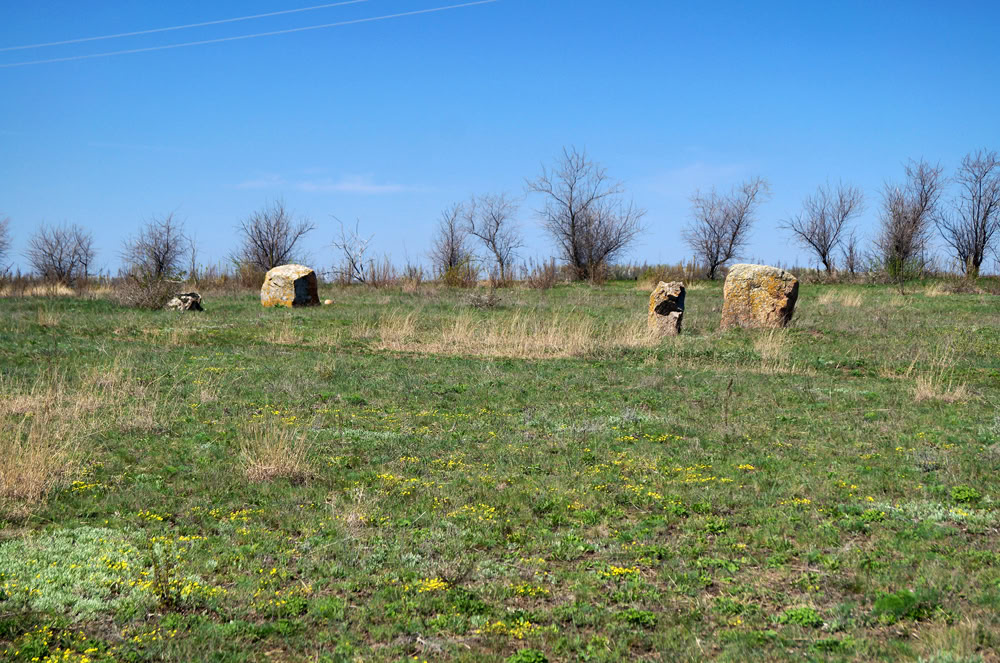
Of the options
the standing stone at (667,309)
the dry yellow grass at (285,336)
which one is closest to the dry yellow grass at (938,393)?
the standing stone at (667,309)

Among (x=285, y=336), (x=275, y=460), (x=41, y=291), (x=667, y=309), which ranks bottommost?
(x=275, y=460)

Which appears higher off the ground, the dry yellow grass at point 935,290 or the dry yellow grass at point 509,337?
the dry yellow grass at point 935,290

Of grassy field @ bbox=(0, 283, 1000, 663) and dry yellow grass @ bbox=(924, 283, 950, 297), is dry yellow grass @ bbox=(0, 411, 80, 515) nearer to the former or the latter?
grassy field @ bbox=(0, 283, 1000, 663)

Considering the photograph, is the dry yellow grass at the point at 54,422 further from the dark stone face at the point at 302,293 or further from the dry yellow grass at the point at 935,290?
the dry yellow grass at the point at 935,290

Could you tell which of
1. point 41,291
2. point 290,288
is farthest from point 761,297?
point 41,291

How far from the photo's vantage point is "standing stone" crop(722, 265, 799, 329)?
65.5 ft

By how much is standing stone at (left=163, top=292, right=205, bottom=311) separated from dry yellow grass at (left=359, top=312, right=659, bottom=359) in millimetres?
7134

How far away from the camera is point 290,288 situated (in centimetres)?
2633

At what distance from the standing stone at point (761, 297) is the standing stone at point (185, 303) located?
15.9m

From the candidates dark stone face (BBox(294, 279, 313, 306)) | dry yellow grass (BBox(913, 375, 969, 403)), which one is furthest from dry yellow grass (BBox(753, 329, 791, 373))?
dark stone face (BBox(294, 279, 313, 306))

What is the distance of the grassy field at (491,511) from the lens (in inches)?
197

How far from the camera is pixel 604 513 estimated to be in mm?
7176

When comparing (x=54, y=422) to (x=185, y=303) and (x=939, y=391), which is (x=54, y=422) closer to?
(x=939, y=391)

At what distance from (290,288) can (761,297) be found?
15097 mm
